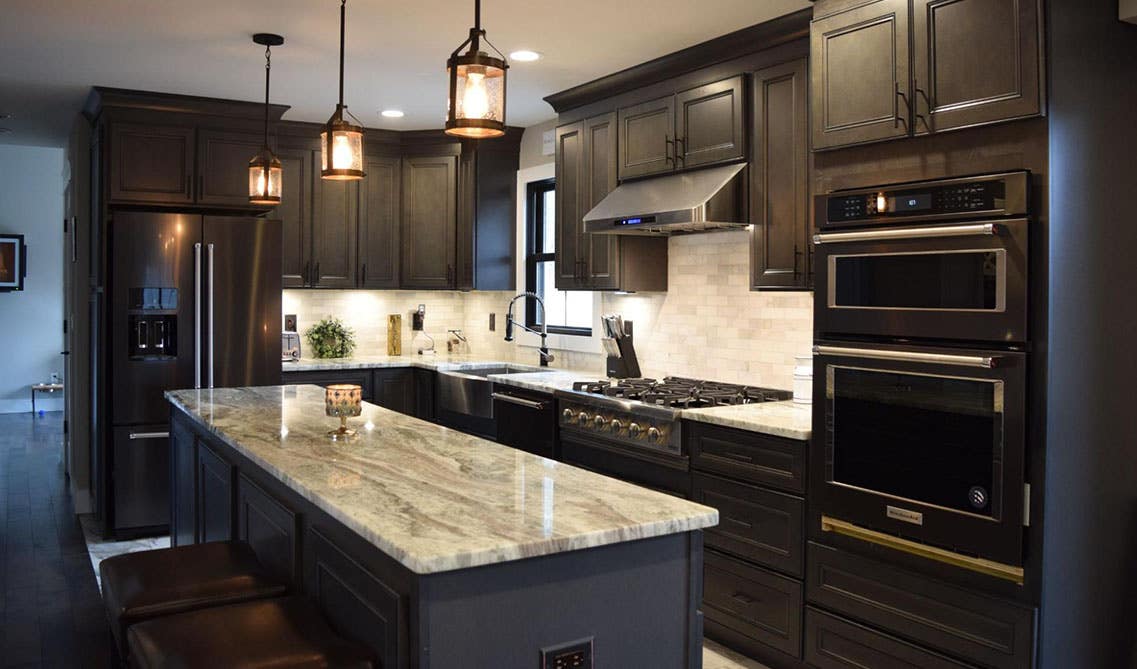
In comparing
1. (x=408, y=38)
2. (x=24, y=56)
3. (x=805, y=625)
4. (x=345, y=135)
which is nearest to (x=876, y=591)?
(x=805, y=625)

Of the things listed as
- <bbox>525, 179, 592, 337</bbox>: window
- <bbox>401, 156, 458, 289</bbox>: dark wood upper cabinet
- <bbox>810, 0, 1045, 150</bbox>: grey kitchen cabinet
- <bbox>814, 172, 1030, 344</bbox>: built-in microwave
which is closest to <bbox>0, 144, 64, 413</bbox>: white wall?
<bbox>401, 156, 458, 289</bbox>: dark wood upper cabinet

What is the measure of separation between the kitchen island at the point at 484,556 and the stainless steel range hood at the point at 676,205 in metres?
1.80

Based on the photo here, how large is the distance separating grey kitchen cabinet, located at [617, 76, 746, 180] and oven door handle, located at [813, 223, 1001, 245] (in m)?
1.04

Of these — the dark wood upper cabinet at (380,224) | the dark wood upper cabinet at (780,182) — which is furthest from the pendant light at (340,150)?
the dark wood upper cabinet at (380,224)

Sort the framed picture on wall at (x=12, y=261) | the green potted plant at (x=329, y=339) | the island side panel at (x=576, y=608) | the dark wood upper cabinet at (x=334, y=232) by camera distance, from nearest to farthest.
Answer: the island side panel at (x=576, y=608), the dark wood upper cabinet at (x=334, y=232), the green potted plant at (x=329, y=339), the framed picture on wall at (x=12, y=261)

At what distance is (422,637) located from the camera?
5.66 ft

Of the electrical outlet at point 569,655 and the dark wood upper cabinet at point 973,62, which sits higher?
the dark wood upper cabinet at point 973,62

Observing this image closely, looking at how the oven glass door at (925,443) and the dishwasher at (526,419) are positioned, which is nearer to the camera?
the oven glass door at (925,443)

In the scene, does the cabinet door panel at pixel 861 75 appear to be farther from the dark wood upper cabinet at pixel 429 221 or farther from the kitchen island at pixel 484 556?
the dark wood upper cabinet at pixel 429 221

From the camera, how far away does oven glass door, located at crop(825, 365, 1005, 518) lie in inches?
108

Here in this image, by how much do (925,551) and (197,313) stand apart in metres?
4.20

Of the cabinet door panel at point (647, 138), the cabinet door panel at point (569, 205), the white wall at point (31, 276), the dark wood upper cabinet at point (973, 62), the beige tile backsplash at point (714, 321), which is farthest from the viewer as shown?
the white wall at point (31, 276)

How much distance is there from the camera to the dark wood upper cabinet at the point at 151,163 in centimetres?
549

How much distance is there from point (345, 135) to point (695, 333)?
231 cm
